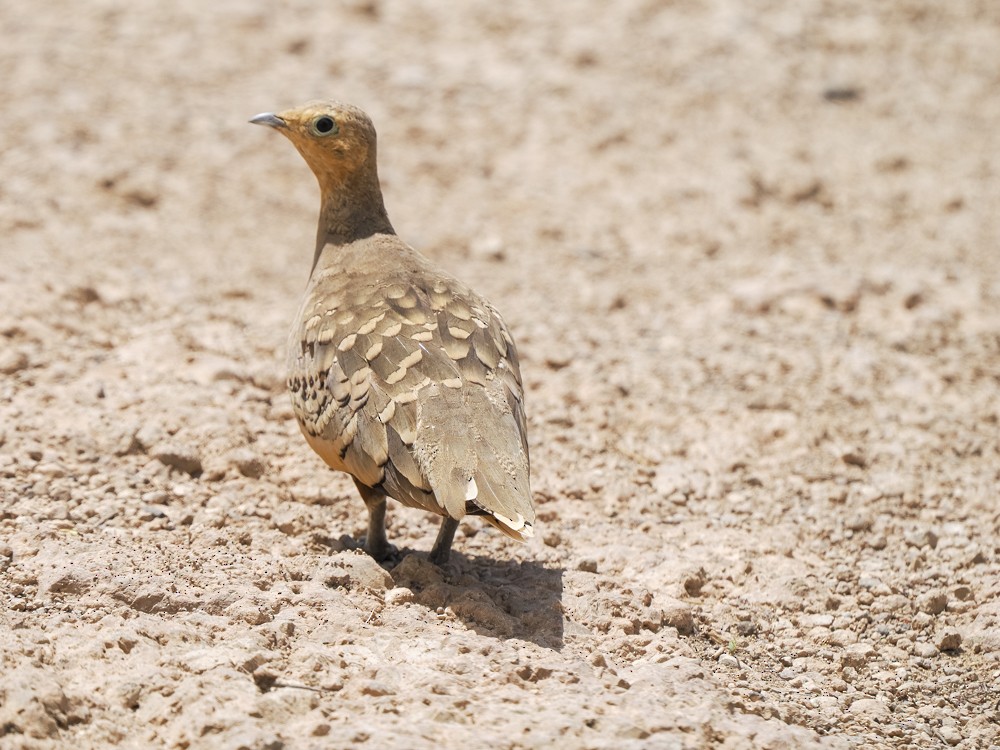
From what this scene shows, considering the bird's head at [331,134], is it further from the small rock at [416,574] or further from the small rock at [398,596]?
the small rock at [398,596]

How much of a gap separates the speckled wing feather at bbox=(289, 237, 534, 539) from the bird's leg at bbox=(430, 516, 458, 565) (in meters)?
0.45

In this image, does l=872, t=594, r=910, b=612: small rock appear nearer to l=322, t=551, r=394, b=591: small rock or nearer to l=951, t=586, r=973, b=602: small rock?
l=951, t=586, r=973, b=602: small rock

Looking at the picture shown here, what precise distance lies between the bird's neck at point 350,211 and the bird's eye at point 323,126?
24cm

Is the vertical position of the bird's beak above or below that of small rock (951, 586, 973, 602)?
above

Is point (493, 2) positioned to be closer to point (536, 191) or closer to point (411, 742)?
point (536, 191)

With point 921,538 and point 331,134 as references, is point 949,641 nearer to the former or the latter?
point 921,538

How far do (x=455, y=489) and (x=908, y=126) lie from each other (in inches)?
301

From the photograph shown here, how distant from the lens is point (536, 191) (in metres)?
9.75

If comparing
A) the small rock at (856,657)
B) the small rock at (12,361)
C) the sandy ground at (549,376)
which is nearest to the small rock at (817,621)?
the sandy ground at (549,376)

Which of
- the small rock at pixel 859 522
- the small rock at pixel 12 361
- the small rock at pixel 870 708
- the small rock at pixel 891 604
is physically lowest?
the small rock at pixel 870 708

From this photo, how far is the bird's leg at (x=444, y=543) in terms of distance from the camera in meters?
5.17

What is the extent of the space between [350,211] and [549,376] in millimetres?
1979

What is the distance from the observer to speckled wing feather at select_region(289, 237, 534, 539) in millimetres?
4570

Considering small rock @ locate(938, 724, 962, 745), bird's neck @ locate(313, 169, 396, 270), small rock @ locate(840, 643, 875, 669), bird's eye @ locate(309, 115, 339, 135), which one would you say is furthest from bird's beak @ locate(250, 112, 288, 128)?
small rock @ locate(938, 724, 962, 745)
